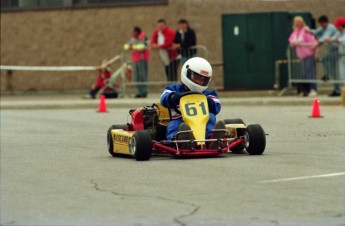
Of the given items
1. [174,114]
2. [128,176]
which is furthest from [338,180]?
[174,114]

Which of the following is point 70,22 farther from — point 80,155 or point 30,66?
point 80,155

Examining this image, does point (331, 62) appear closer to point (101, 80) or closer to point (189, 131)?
point (101, 80)

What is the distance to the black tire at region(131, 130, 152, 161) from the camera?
14289 millimetres

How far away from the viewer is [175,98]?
48.6ft

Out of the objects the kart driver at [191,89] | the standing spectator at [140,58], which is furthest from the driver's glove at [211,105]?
Answer: the standing spectator at [140,58]

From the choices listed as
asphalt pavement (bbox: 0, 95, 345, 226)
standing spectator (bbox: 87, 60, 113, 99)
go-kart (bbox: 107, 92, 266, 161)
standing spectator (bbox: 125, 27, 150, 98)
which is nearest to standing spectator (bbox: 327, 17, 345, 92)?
standing spectator (bbox: 125, 27, 150, 98)

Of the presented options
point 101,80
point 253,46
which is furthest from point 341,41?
point 101,80

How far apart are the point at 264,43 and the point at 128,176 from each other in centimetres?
1912

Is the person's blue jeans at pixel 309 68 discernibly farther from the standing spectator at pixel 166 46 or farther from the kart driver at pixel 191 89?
the kart driver at pixel 191 89

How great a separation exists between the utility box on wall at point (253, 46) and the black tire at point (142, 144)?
17.2 meters

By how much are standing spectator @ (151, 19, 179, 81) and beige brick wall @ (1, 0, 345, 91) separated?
308 centimetres

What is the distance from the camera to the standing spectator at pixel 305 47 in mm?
28344

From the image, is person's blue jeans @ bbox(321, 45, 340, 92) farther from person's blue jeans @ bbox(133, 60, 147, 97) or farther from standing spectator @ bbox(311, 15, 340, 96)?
person's blue jeans @ bbox(133, 60, 147, 97)

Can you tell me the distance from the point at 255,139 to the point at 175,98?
105 centimetres
